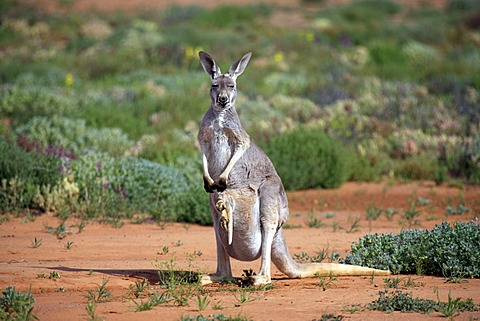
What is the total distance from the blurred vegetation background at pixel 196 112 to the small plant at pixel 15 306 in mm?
4581

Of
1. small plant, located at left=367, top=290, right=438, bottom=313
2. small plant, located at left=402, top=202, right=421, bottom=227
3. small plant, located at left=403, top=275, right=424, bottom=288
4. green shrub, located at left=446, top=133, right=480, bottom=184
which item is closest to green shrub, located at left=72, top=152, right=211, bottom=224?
small plant, located at left=402, top=202, right=421, bottom=227

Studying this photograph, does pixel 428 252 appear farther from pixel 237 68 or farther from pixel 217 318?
pixel 217 318

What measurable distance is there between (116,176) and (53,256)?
3.35 meters

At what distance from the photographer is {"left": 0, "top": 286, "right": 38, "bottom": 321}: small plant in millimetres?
5504

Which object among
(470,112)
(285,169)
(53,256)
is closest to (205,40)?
(470,112)

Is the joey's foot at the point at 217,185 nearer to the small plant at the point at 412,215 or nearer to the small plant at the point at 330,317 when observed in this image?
the small plant at the point at 330,317

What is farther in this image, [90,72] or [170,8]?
[170,8]

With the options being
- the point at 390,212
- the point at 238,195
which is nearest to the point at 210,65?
the point at 238,195

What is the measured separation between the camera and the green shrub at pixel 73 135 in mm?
13445

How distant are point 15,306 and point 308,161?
27.0ft

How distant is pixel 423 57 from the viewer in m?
24.0

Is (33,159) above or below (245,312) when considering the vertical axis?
above

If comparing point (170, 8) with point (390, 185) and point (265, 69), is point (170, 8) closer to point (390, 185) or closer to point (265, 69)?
point (265, 69)

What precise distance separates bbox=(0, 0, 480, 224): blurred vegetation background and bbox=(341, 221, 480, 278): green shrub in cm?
363
